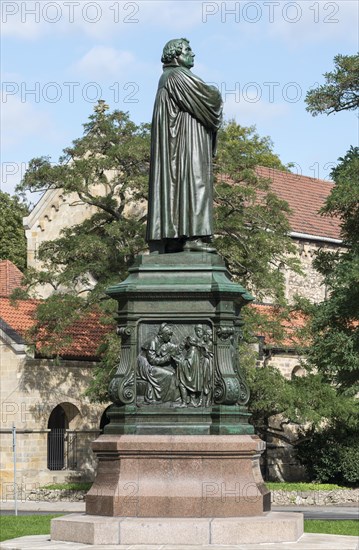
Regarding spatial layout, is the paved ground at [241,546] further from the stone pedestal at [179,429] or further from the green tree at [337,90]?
the green tree at [337,90]

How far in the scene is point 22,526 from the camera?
80.2 ft

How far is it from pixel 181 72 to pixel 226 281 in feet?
8.03

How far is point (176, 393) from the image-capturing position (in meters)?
14.3

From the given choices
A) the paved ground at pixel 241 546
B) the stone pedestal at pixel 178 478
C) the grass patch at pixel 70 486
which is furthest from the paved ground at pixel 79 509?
the stone pedestal at pixel 178 478

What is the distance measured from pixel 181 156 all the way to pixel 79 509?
65.7ft

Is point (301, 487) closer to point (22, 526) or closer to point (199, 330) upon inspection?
point (22, 526)

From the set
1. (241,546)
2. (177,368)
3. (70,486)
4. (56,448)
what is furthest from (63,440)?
(241,546)

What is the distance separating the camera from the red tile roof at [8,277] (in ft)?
157

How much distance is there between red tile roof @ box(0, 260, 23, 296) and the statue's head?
3257cm

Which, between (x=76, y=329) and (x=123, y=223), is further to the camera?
(x=76, y=329)

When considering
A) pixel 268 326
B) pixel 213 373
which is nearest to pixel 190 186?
pixel 213 373

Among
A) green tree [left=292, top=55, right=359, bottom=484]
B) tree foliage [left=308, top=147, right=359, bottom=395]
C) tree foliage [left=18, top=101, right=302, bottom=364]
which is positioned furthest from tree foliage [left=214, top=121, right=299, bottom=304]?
tree foliage [left=308, top=147, right=359, bottom=395]

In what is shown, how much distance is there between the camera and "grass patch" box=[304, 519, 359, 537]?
22391 millimetres

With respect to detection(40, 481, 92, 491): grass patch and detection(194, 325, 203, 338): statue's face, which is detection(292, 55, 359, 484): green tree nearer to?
detection(40, 481, 92, 491): grass patch
